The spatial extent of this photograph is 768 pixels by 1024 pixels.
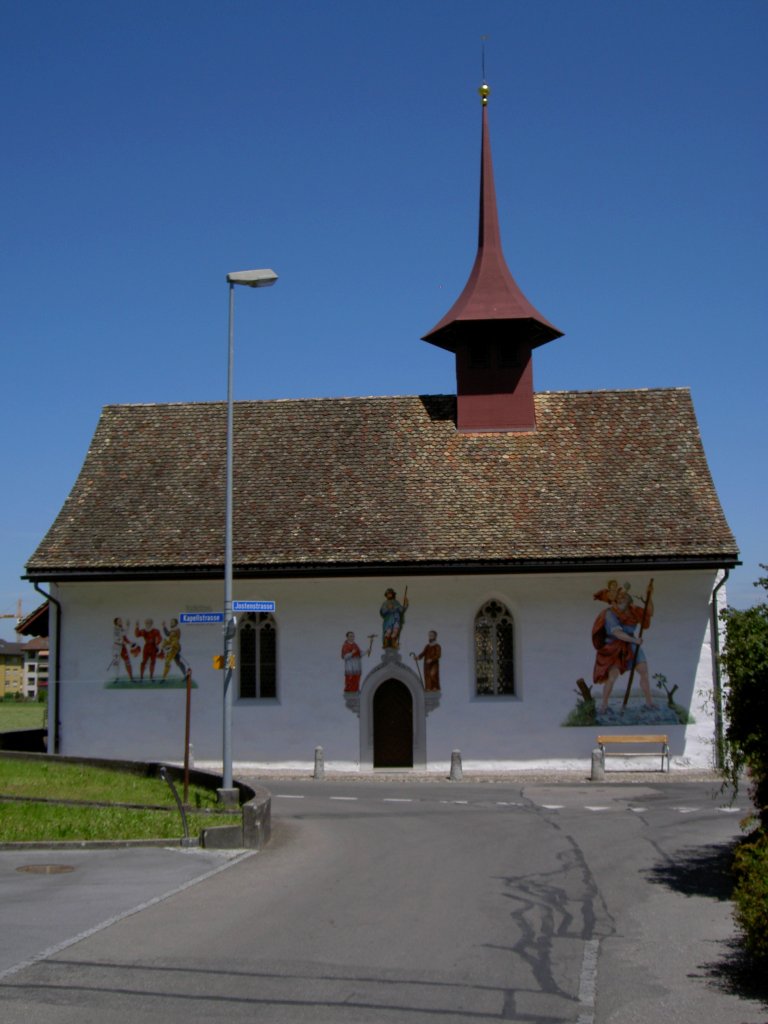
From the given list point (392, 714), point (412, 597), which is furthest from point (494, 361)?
point (392, 714)

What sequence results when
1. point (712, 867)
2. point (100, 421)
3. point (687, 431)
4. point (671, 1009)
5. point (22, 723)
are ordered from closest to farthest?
point (671, 1009), point (712, 867), point (687, 431), point (100, 421), point (22, 723)

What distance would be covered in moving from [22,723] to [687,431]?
35.6 metres

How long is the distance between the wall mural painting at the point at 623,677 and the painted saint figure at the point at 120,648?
9.89 meters

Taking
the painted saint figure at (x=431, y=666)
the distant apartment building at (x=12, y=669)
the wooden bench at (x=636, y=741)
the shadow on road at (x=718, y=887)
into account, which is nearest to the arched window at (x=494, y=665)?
the painted saint figure at (x=431, y=666)

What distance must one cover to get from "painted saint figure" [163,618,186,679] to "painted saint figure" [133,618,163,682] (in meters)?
0.17

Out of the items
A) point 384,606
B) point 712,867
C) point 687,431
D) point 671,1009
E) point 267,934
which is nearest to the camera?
point 671,1009

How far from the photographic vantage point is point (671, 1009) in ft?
24.1

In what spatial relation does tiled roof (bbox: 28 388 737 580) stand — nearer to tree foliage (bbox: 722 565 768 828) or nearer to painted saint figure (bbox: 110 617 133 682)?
painted saint figure (bbox: 110 617 133 682)

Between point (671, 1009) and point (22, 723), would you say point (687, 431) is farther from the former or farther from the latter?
point (22, 723)

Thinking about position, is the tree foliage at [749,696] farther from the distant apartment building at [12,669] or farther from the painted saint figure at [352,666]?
the distant apartment building at [12,669]

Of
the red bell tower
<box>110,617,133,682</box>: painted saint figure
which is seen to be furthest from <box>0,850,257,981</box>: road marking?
the red bell tower

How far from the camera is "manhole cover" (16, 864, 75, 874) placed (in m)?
12.0

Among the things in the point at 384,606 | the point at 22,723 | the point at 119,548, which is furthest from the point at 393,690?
the point at 22,723

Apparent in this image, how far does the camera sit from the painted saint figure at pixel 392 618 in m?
25.5
